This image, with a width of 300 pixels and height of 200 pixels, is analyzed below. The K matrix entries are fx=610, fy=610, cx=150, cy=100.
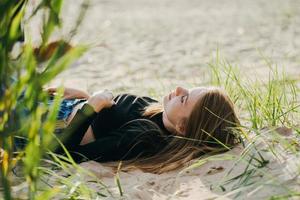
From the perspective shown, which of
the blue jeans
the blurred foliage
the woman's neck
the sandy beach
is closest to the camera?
the blurred foliage

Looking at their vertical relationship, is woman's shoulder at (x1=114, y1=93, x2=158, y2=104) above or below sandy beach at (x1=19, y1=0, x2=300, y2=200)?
above

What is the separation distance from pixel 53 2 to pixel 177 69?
3778 mm

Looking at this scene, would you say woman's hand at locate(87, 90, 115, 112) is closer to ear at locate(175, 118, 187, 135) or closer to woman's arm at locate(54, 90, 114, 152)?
woman's arm at locate(54, 90, 114, 152)

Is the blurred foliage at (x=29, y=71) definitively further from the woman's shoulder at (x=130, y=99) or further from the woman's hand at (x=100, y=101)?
the woman's shoulder at (x=130, y=99)

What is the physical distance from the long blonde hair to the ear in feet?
0.05

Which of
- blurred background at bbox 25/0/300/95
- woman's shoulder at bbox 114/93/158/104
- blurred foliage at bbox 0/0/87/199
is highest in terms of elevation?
blurred foliage at bbox 0/0/87/199

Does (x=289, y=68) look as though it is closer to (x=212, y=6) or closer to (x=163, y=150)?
(x=163, y=150)

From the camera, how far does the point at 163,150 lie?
7.86ft

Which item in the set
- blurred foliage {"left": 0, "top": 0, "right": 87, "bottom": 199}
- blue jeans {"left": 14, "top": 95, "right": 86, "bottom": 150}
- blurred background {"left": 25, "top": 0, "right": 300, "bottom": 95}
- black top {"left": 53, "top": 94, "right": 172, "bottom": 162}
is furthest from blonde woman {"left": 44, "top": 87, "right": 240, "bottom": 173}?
blurred foliage {"left": 0, "top": 0, "right": 87, "bottom": 199}

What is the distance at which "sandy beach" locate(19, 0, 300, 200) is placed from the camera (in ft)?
6.18

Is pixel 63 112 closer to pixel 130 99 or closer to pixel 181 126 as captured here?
pixel 130 99

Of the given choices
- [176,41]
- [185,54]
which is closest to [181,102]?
[185,54]

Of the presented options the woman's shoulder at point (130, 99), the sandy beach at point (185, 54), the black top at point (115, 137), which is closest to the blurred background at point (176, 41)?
the sandy beach at point (185, 54)

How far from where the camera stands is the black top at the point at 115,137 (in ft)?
7.79
